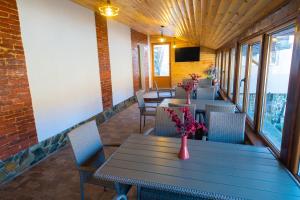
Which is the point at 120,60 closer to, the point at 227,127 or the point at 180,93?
the point at 180,93

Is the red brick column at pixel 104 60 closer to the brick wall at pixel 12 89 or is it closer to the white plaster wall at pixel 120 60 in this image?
the white plaster wall at pixel 120 60

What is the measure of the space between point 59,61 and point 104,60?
162 cm

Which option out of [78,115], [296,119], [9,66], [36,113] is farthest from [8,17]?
[296,119]

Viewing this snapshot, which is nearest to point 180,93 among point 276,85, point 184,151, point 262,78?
point 262,78

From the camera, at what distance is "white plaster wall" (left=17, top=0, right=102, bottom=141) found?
2.82 meters

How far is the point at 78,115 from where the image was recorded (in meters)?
3.84

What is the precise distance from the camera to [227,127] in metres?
2.04

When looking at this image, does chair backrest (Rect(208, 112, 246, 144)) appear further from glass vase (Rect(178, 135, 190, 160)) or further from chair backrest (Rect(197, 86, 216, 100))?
chair backrest (Rect(197, 86, 216, 100))

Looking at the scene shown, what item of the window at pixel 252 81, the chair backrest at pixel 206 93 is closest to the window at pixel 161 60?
Answer: the chair backrest at pixel 206 93

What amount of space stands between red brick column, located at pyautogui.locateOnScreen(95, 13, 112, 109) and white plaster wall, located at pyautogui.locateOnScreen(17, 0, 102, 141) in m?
0.23

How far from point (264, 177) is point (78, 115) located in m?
3.44

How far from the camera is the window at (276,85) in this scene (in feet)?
5.82

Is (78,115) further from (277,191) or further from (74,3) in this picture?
(277,191)

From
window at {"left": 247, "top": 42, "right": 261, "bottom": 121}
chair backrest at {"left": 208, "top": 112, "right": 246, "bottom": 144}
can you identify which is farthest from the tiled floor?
window at {"left": 247, "top": 42, "right": 261, "bottom": 121}
